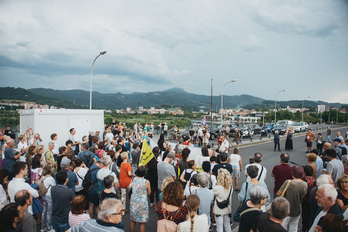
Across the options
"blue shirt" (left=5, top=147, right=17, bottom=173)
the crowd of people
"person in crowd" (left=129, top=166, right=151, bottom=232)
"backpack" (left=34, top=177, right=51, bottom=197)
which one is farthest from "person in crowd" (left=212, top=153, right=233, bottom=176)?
"blue shirt" (left=5, top=147, right=17, bottom=173)

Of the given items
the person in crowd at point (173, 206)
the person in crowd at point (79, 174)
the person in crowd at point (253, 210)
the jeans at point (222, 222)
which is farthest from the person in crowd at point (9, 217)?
the jeans at point (222, 222)

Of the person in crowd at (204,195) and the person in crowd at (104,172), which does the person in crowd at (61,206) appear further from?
the person in crowd at (204,195)

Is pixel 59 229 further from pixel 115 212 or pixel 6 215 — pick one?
pixel 115 212

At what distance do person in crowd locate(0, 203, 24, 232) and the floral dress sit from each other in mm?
1927

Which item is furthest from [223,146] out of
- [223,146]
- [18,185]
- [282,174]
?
[18,185]

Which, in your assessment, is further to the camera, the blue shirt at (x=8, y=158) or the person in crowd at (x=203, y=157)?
the blue shirt at (x=8, y=158)

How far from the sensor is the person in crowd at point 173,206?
3.07 m

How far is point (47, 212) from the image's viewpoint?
4.78 metres

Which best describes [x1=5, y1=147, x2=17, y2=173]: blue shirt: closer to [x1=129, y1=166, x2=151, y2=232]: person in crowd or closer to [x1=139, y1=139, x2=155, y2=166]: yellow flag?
[x1=139, y1=139, x2=155, y2=166]: yellow flag

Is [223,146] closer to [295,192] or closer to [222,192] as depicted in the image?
[295,192]

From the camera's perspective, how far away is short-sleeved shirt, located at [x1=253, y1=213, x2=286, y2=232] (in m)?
2.65

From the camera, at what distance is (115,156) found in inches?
272

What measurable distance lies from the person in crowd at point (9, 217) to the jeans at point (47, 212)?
2.05 meters

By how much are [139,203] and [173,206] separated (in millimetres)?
1281
